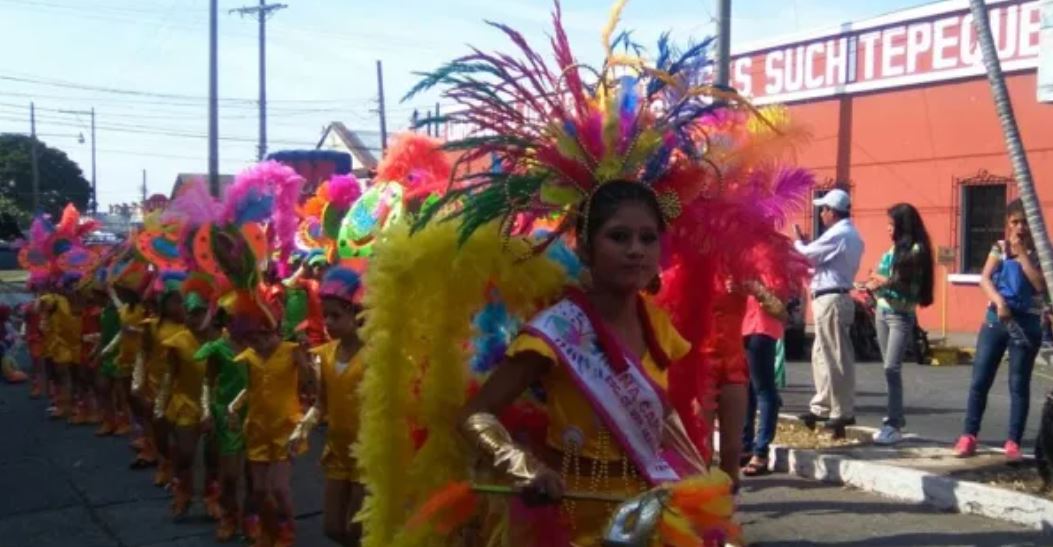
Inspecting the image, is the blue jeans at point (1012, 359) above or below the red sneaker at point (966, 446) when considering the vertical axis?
above

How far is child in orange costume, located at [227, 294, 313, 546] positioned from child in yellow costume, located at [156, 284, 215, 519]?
102cm

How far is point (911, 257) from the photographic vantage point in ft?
27.7

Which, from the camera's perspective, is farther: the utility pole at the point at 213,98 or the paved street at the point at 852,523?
the utility pole at the point at 213,98

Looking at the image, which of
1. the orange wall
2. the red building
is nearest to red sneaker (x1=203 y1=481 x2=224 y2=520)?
the red building

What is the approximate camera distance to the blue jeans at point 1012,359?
771cm

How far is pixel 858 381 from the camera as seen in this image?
1398 cm

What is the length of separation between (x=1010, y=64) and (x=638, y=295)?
1589 cm

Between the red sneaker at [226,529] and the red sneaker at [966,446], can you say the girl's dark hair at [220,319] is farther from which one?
the red sneaker at [966,446]

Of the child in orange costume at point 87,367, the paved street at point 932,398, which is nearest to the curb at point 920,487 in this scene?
the paved street at point 932,398

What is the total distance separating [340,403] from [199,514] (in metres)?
2.72

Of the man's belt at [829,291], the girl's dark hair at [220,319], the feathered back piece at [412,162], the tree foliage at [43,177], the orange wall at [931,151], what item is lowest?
the girl's dark hair at [220,319]

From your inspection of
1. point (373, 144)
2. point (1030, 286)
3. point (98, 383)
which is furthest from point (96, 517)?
point (373, 144)

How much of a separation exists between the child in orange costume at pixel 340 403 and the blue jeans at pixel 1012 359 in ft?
14.1

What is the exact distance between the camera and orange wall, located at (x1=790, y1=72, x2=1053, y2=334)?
17.6 metres
